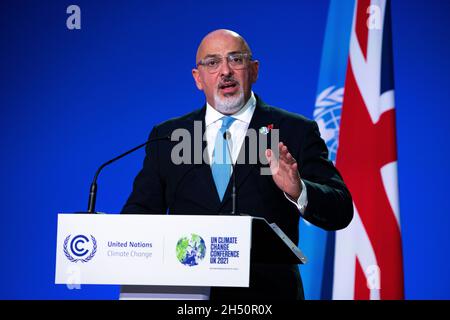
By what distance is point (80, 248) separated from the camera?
196cm

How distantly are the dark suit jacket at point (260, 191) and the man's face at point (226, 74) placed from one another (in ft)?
0.29

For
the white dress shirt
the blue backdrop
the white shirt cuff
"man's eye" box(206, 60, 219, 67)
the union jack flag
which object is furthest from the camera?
the blue backdrop

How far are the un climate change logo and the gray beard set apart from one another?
40.2 inches

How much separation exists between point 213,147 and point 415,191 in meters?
2.11

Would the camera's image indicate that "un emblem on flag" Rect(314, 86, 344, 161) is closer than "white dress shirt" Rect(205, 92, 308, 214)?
No

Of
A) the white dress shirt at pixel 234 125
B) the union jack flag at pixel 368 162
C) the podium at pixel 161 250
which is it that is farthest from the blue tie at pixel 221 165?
the union jack flag at pixel 368 162

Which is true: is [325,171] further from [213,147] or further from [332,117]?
[332,117]

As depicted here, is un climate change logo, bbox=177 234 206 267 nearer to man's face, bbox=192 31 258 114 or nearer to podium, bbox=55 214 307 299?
podium, bbox=55 214 307 299

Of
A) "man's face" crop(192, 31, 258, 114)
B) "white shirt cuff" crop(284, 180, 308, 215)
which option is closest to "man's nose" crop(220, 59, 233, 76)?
"man's face" crop(192, 31, 258, 114)

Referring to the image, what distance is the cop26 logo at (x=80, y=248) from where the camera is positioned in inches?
76.9

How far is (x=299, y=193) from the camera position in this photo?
227 centimetres

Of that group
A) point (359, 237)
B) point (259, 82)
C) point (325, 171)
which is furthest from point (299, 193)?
point (259, 82)

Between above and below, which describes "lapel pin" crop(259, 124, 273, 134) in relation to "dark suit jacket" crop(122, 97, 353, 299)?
above

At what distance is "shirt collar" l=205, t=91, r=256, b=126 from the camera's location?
2818mm
